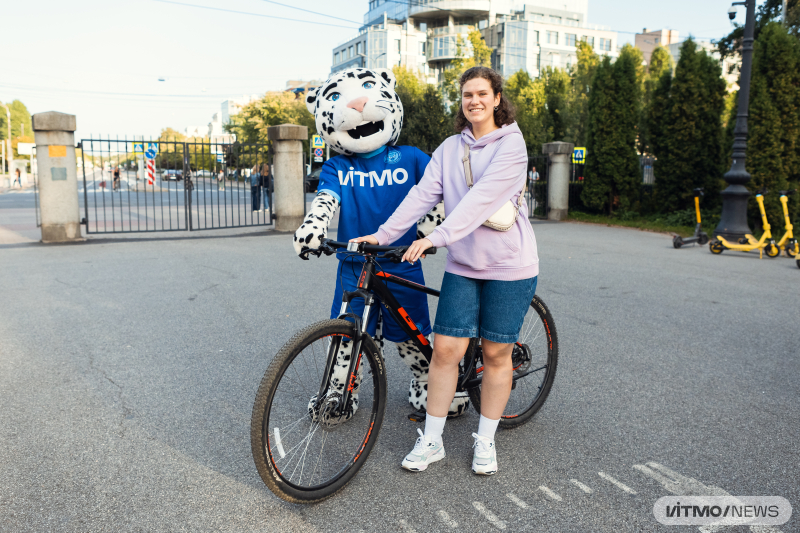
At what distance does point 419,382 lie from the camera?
149 inches

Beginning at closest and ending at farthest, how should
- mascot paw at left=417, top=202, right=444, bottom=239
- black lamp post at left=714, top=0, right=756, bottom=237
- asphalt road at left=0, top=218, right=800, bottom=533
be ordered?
asphalt road at left=0, top=218, right=800, bottom=533 → mascot paw at left=417, top=202, right=444, bottom=239 → black lamp post at left=714, top=0, right=756, bottom=237

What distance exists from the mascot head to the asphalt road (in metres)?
1.56

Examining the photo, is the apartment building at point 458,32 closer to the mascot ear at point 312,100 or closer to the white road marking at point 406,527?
the mascot ear at point 312,100

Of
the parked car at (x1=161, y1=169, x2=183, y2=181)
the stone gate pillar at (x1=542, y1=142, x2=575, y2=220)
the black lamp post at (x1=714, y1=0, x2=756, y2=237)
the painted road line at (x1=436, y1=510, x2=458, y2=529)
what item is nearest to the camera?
the painted road line at (x1=436, y1=510, x2=458, y2=529)

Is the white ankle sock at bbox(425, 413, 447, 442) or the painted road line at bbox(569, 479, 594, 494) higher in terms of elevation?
the white ankle sock at bbox(425, 413, 447, 442)

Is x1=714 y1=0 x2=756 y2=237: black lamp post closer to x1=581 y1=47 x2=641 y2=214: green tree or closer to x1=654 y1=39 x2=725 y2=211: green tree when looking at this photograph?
x1=654 y1=39 x2=725 y2=211: green tree

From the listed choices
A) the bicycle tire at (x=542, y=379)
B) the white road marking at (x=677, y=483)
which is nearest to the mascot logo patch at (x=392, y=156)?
the bicycle tire at (x=542, y=379)

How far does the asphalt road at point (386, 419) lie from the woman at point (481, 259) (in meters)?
0.29

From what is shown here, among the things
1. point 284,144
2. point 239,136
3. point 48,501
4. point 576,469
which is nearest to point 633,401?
point 576,469

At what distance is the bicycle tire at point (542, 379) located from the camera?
3.52 metres

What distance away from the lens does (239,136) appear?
2773 inches

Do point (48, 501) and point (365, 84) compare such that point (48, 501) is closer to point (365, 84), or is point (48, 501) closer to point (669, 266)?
point (365, 84)

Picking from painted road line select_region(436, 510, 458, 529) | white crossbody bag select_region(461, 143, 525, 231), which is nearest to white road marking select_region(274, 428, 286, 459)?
painted road line select_region(436, 510, 458, 529)

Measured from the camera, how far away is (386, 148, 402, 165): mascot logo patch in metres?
3.49
